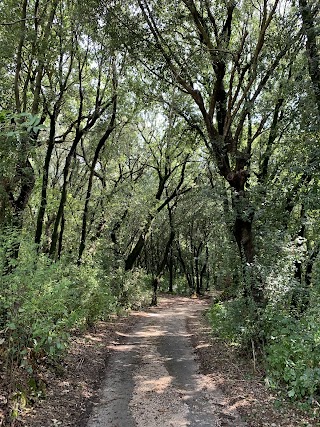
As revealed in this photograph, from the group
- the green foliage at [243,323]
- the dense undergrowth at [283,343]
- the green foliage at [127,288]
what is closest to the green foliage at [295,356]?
the dense undergrowth at [283,343]

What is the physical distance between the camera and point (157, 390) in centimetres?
646

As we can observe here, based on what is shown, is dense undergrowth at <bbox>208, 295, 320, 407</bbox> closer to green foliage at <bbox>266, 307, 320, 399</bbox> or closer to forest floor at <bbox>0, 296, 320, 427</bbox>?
green foliage at <bbox>266, 307, 320, 399</bbox>

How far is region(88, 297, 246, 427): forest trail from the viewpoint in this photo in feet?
17.3

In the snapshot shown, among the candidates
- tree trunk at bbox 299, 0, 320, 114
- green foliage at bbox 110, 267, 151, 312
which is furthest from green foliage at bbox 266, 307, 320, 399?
green foliage at bbox 110, 267, 151, 312

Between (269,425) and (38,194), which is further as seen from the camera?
(38,194)

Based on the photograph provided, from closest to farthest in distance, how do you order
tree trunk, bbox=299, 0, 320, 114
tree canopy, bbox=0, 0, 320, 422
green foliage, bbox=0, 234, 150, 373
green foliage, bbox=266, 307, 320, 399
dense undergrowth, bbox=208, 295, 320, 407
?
green foliage, bbox=0, 234, 150, 373 → green foliage, bbox=266, 307, 320, 399 → dense undergrowth, bbox=208, 295, 320, 407 → tree canopy, bbox=0, 0, 320, 422 → tree trunk, bbox=299, 0, 320, 114

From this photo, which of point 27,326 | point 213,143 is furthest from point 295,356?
point 213,143

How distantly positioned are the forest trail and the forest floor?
0.6 inches

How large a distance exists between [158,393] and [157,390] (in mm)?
151

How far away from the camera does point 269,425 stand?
505cm

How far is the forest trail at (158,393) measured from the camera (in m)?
5.27

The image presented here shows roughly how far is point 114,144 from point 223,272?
31.5ft

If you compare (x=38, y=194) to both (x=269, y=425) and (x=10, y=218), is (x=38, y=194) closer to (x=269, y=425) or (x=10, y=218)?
(x=10, y=218)

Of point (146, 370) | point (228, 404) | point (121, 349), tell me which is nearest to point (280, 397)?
point (228, 404)
